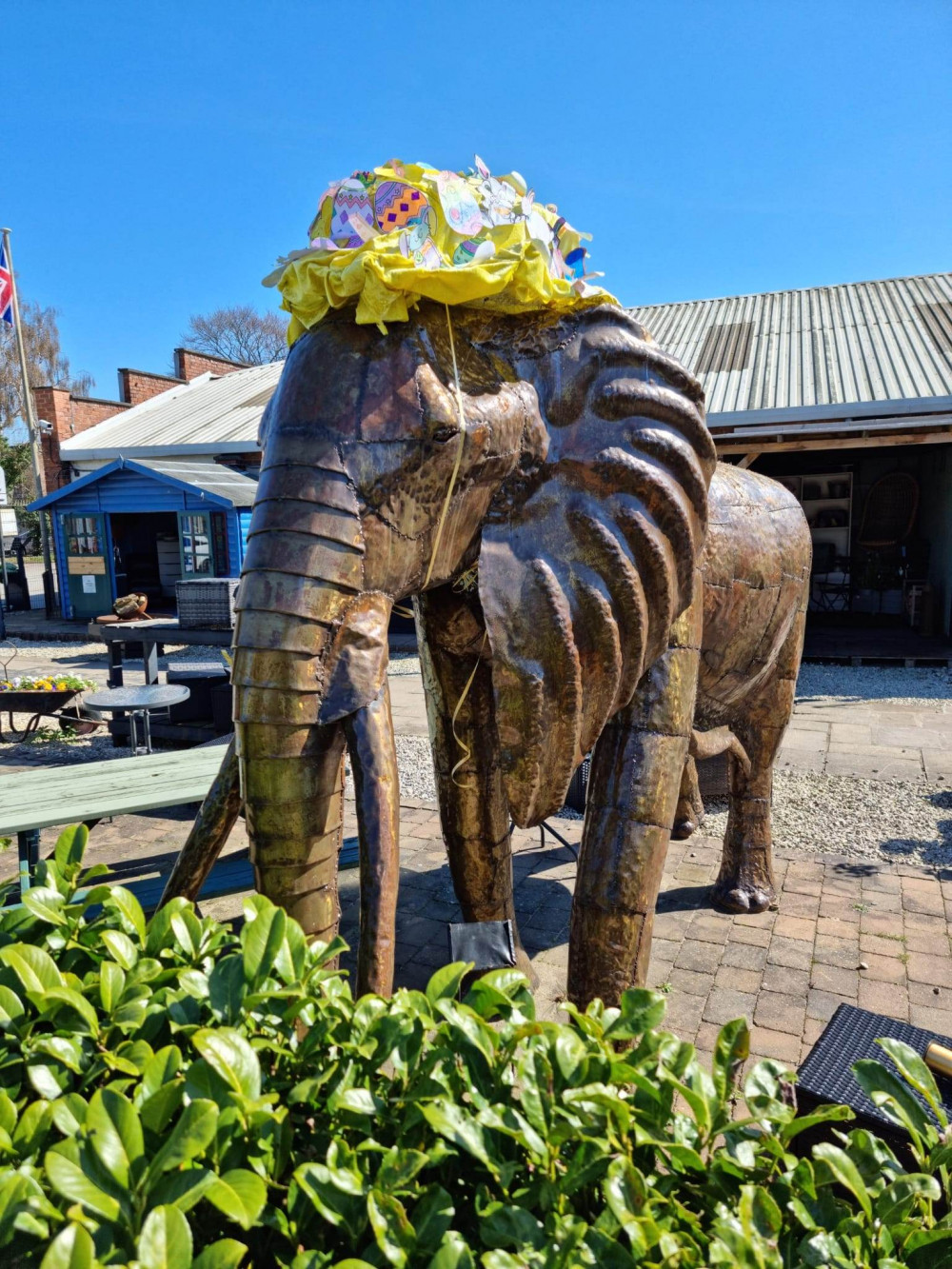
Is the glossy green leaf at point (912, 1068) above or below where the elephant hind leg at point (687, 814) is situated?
above

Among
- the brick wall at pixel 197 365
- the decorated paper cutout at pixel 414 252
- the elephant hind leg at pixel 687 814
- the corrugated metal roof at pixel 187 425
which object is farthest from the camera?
the brick wall at pixel 197 365

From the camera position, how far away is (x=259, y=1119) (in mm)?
1113

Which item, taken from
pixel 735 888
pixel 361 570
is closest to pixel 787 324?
pixel 735 888

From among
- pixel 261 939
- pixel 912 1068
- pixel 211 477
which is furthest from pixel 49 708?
pixel 211 477

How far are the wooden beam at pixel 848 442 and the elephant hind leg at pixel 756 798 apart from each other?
261 inches

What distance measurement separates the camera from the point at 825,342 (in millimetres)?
11938

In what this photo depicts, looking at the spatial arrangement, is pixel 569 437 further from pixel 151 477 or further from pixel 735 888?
pixel 151 477

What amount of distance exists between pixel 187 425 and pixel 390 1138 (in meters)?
19.1

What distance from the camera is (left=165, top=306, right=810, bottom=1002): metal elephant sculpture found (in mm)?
1722

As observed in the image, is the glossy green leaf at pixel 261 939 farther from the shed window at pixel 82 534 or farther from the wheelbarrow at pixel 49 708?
the shed window at pixel 82 534

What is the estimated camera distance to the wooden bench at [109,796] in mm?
3488

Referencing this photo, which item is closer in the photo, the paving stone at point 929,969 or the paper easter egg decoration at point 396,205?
the paper easter egg decoration at point 396,205

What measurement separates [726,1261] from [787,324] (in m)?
14.0

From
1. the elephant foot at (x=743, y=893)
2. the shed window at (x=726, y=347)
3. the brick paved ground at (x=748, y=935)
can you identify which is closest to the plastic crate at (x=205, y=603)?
the brick paved ground at (x=748, y=935)
